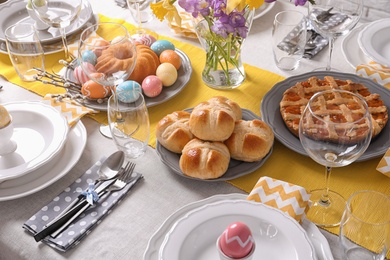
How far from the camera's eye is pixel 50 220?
1.06m

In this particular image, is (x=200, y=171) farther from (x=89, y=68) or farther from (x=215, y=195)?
(x=89, y=68)

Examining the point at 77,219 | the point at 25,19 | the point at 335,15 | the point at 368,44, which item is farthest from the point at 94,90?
the point at 368,44

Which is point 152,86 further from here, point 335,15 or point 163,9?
point 335,15

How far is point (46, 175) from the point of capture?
117cm

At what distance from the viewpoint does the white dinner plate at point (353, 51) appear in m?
1.47

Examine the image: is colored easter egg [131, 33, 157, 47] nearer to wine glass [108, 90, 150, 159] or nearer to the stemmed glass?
the stemmed glass

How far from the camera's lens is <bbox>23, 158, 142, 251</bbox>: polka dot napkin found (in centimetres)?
101

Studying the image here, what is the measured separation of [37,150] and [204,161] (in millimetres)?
420

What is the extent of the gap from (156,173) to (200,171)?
0.13m

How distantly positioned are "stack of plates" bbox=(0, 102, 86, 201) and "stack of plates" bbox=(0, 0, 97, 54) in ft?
1.13

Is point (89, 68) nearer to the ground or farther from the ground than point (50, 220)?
farther from the ground

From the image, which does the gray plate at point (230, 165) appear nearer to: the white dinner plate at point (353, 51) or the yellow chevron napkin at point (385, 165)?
the yellow chevron napkin at point (385, 165)

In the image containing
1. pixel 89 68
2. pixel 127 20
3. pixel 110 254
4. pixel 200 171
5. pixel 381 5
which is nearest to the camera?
pixel 110 254

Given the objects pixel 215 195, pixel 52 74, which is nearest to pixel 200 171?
pixel 215 195
